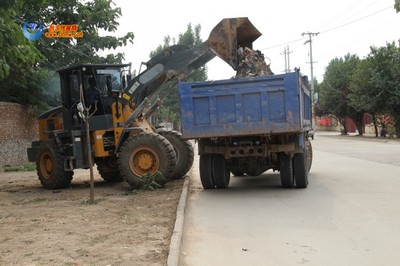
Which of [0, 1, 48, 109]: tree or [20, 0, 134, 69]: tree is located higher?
[20, 0, 134, 69]: tree

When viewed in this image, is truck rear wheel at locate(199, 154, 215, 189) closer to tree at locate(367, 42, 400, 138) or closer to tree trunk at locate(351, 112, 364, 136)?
tree at locate(367, 42, 400, 138)

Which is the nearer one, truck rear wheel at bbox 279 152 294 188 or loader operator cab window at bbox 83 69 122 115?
truck rear wheel at bbox 279 152 294 188

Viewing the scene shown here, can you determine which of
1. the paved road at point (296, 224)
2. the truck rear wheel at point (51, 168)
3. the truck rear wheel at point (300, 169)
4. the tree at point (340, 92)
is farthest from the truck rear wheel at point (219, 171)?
the tree at point (340, 92)

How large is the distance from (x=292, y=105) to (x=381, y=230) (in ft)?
12.3

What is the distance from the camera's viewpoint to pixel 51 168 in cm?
1348

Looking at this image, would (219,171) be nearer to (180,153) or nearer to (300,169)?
(300,169)

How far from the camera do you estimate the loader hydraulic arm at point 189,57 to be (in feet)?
38.8

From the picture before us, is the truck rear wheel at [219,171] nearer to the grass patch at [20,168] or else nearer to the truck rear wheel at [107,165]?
the truck rear wheel at [107,165]

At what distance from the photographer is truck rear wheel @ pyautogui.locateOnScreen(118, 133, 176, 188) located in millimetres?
11828

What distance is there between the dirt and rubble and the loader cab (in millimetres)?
2157

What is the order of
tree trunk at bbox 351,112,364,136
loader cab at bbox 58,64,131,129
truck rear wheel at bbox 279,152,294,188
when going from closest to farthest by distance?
truck rear wheel at bbox 279,152,294,188, loader cab at bbox 58,64,131,129, tree trunk at bbox 351,112,364,136

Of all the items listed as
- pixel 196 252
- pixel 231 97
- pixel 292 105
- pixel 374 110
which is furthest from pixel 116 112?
pixel 374 110

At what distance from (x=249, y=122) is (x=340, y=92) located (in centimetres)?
4115

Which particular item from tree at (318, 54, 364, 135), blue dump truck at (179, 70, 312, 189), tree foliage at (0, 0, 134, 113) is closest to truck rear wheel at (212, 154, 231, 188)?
blue dump truck at (179, 70, 312, 189)
